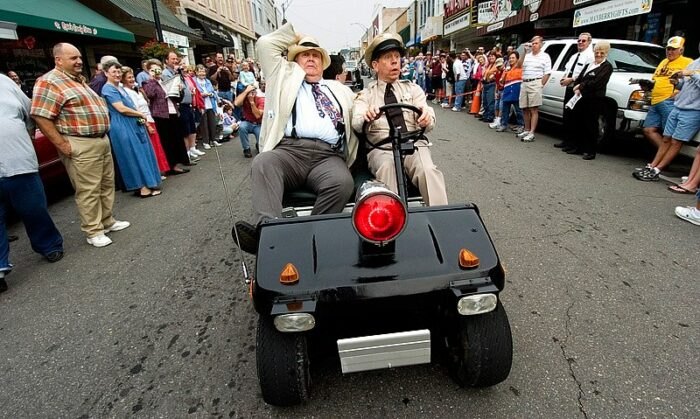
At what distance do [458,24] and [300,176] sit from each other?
27807 mm

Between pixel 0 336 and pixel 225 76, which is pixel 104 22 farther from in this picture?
pixel 0 336

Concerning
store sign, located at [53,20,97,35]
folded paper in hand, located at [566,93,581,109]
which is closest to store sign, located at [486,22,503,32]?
folded paper in hand, located at [566,93,581,109]

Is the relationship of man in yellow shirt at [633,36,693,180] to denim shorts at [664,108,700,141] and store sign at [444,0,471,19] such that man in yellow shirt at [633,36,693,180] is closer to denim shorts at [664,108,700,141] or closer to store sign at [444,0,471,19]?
denim shorts at [664,108,700,141]

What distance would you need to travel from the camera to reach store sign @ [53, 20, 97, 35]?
8.81 m

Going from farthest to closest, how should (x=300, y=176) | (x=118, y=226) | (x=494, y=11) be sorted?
(x=494, y=11) → (x=118, y=226) → (x=300, y=176)

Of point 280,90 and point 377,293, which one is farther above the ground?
point 280,90

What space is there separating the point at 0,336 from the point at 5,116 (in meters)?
1.92

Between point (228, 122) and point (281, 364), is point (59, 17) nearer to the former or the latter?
point (228, 122)

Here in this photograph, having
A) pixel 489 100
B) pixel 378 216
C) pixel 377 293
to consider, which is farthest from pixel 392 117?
pixel 489 100

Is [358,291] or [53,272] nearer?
[358,291]

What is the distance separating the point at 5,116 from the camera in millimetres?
3406

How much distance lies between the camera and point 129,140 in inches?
218

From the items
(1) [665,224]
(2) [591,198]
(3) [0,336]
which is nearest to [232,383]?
(3) [0,336]

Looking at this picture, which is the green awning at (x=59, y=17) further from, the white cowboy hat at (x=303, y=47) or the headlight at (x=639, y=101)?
the headlight at (x=639, y=101)
